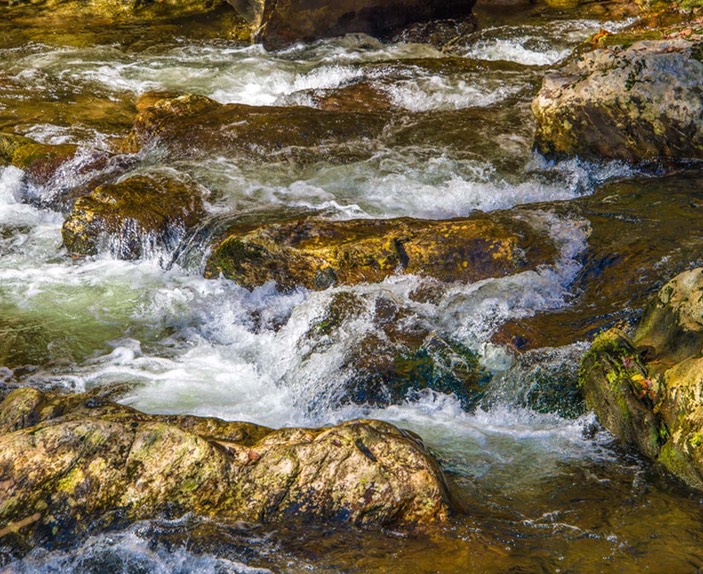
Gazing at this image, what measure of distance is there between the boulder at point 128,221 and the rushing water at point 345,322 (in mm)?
162

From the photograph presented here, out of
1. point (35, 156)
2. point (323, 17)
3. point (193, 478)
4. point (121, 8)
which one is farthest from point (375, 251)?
point (121, 8)

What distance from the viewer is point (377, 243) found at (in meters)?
7.06

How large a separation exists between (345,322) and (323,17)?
8.99m

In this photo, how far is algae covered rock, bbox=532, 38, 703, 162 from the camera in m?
8.24

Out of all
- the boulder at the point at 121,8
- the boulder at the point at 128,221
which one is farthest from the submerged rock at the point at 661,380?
the boulder at the point at 121,8

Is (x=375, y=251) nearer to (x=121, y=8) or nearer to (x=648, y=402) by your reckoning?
(x=648, y=402)

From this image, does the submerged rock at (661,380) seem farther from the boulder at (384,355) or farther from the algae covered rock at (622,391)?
the boulder at (384,355)

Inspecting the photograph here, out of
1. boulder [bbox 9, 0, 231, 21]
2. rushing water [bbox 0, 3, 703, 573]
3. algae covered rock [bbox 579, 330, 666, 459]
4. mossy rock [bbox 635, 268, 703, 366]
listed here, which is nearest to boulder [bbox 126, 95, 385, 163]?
rushing water [bbox 0, 3, 703, 573]

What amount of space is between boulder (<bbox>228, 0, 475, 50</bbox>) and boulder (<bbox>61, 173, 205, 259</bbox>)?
21.3 ft

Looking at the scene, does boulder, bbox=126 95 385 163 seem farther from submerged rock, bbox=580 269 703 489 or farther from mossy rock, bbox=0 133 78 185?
submerged rock, bbox=580 269 703 489

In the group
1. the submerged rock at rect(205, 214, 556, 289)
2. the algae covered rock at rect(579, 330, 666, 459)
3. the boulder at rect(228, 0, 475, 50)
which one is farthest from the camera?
the boulder at rect(228, 0, 475, 50)

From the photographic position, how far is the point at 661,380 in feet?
16.4

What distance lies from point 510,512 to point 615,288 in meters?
2.82

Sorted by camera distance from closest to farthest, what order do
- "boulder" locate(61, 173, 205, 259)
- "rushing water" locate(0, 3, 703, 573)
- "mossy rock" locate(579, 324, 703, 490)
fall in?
1. "rushing water" locate(0, 3, 703, 573)
2. "mossy rock" locate(579, 324, 703, 490)
3. "boulder" locate(61, 173, 205, 259)
